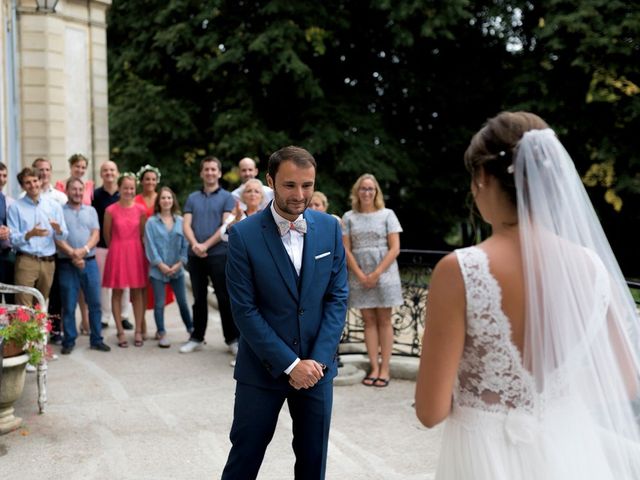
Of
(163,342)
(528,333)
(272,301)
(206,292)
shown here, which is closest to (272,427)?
(272,301)

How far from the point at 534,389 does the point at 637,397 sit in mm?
433

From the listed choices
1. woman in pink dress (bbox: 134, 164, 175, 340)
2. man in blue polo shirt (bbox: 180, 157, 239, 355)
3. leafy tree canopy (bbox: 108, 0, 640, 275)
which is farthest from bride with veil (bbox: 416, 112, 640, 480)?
leafy tree canopy (bbox: 108, 0, 640, 275)

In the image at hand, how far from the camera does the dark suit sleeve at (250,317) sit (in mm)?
3531

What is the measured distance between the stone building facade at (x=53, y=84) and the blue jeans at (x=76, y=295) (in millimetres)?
4274

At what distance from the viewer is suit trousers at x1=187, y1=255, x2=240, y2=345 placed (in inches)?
335

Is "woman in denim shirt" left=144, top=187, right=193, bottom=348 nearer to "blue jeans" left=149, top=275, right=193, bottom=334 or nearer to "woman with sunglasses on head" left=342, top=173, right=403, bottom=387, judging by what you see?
"blue jeans" left=149, top=275, right=193, bottom=334

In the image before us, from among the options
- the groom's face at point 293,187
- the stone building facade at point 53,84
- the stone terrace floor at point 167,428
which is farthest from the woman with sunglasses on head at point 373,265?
the stone building facade at point 53,84

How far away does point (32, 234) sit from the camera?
7.92 metres

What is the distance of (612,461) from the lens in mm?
2537

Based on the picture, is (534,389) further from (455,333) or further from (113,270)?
(113,270)

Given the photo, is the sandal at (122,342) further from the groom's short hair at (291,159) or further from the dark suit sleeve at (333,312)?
the groom's short hair at (291,159)

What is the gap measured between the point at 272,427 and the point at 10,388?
301 cm

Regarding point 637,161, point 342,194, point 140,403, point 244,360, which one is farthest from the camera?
point 342,194

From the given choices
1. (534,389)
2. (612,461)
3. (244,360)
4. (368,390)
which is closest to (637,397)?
(612,461)
